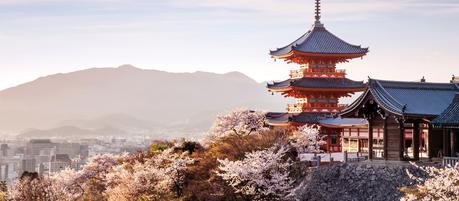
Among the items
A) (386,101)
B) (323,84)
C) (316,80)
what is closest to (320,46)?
(316,80)

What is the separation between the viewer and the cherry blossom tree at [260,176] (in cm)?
3444

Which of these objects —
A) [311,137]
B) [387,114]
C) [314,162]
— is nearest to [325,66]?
[311,137]

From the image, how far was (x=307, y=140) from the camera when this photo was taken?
43594 millimetres

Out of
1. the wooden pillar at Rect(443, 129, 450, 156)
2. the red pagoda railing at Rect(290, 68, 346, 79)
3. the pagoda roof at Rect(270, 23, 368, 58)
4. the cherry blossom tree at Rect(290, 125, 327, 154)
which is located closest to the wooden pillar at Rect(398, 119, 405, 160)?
the wooden pillar at Rect(443, 129, 450, 156)

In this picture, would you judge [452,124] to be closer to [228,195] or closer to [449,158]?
[449,158]

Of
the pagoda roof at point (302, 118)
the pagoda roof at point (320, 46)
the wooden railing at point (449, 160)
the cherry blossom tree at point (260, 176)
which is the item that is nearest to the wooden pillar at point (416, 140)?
the wooden railing at point (449, 160)

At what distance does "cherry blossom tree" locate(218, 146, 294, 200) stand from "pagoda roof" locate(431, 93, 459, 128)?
705 centimetres

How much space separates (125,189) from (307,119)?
45.7 ft

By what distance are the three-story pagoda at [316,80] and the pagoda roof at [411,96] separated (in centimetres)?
1367

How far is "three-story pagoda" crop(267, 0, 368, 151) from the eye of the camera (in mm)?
49062

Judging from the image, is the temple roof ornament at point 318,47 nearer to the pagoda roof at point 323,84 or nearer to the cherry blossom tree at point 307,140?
the pagoda roof at point 323,84

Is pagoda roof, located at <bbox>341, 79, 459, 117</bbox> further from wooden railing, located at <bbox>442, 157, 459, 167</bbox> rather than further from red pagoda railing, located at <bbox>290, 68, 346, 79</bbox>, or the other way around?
red pagoda railing, located at <bbox>290, 68, 346, 79</bbox>

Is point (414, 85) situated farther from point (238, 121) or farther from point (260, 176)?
point (238, 121)

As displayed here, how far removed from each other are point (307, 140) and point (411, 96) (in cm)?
1053
